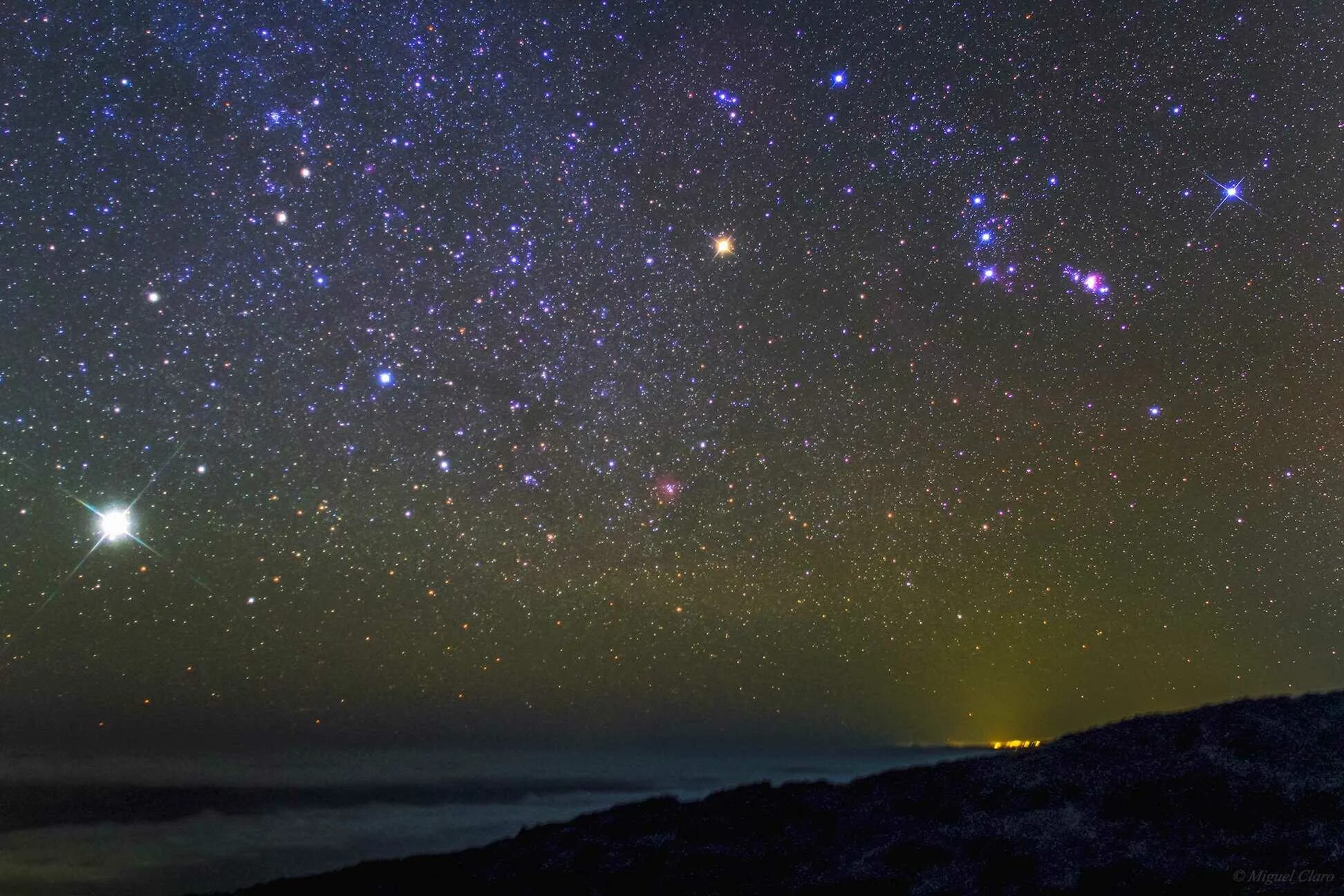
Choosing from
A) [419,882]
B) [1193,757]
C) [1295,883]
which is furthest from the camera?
[419,882]

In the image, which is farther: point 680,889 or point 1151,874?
point 680,889

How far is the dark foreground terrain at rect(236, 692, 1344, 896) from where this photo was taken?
→ 1137cm

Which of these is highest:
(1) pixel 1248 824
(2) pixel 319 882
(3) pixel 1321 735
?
(3) pixel 1321 735

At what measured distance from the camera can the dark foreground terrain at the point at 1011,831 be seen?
37.3 ft

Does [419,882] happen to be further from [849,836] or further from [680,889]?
[849,836]

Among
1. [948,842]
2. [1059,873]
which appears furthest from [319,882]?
[1059,873]

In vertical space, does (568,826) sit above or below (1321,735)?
below

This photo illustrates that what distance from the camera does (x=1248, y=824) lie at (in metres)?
11.8

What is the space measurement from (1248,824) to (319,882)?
14564 mm

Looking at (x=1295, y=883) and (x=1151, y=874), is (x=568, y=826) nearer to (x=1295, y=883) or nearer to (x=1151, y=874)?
(x=1151, y=874)

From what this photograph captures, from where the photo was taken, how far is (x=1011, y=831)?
13.1 meters

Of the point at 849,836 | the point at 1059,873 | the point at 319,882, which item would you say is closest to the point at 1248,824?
the point at 1059,873

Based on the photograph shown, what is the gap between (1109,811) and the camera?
12.9 metres

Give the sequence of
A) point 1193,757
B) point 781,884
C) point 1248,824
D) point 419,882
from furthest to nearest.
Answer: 1. point 419,882
2. point 1193,757
3. point 781,884
4. point 1248,824
